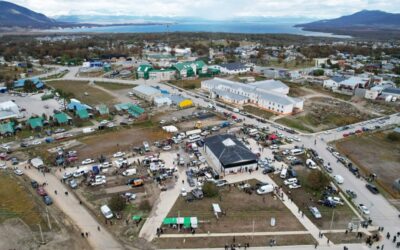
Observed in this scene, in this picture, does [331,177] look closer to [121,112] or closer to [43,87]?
[121,112]

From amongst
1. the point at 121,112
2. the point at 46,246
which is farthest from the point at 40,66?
the point at 46,246

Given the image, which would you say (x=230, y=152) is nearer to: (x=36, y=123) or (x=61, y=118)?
(x=61, y=118)

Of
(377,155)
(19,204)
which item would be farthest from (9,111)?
(377,155)

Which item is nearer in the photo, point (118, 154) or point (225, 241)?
point (225, 241)

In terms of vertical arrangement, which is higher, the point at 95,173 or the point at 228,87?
the point at 228,87

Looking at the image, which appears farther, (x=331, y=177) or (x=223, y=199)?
(x=331, y=177)

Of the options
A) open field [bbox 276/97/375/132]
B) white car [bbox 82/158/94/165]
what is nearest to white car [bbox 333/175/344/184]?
open field [bbox 276/97/375/132]

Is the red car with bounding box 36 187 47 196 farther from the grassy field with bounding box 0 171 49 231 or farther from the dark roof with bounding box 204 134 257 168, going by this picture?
the dark roof with bounding box 204 134 257 168
